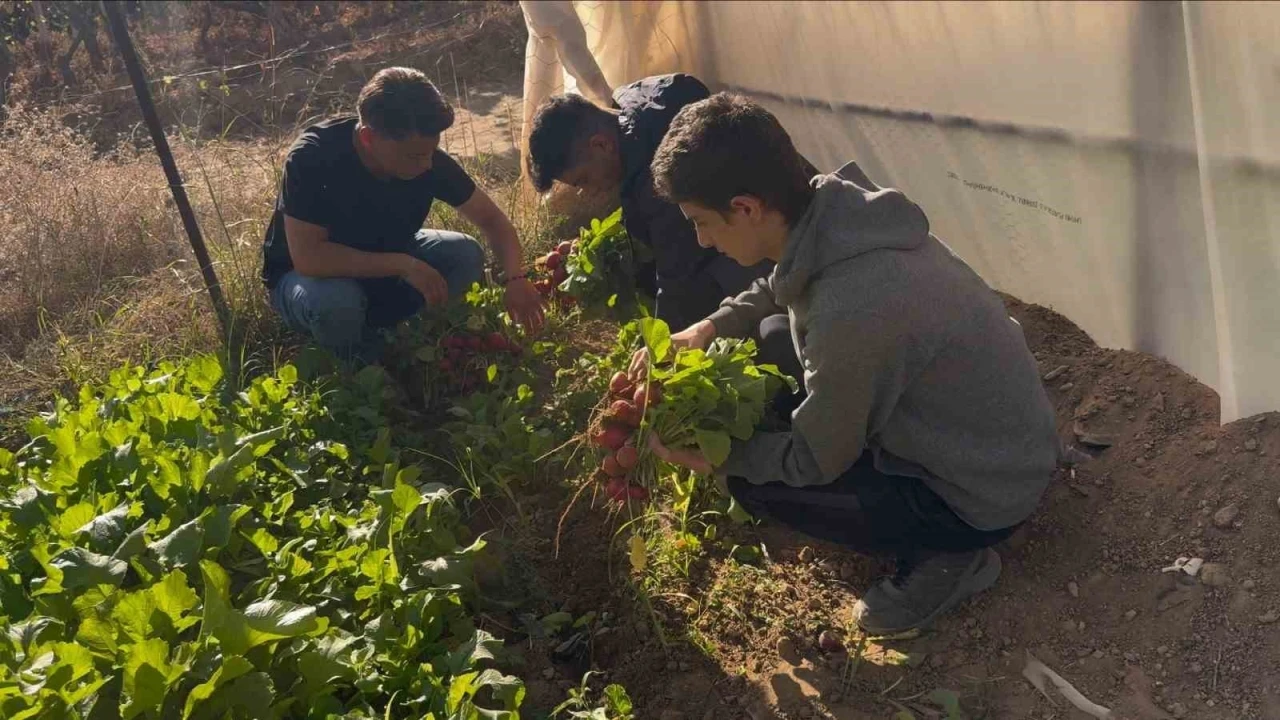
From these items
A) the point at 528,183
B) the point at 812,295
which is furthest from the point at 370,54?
the point at 812,295

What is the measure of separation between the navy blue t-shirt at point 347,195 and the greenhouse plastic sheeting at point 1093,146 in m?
1.73

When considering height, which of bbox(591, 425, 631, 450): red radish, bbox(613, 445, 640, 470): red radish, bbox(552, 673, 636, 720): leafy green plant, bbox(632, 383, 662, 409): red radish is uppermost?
bbox(632, 383, 662, 409): red radish

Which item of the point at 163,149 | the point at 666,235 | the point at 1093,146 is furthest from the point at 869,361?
the point at 163,149

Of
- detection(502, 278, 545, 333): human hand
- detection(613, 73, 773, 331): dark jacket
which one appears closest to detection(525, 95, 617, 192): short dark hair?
detection(613, 73, 773, 331): dark jacket

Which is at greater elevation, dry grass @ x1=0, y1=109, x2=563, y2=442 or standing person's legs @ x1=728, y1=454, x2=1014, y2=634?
dry grass @ x1=0, y1=109, x2=563, y2=442

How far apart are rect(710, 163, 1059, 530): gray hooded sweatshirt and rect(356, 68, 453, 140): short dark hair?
1520mm

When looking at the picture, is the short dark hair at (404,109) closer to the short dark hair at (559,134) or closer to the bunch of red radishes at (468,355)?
the short dark hair at (559,134)

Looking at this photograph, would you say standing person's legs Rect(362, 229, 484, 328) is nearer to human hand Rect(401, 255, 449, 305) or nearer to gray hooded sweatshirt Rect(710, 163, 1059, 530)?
human hand Rect(401, 255, 449, 305)

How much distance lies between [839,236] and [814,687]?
3.51 ft

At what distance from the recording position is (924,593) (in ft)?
7.74

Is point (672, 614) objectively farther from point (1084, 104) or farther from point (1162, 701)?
point (1084, 104)

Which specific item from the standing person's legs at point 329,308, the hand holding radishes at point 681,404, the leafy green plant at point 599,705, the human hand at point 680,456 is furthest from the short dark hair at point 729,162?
the standing person's legs at point 329,308

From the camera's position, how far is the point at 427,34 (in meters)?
10.1

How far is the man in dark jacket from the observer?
9.77 feet
